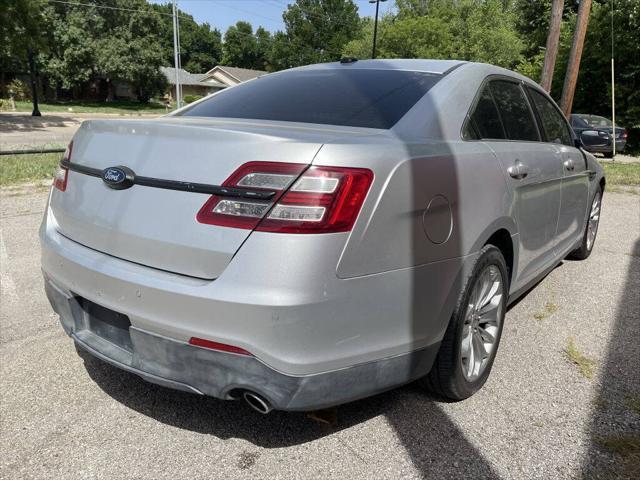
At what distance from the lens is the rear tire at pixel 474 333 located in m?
2.46

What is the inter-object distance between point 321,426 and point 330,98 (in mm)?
1602

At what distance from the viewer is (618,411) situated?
8.78 ft

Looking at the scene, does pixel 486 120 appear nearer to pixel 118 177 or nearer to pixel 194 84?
pixel 118 177

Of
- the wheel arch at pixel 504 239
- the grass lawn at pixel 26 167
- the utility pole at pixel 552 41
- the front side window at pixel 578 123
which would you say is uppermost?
the utility pole at pixel 552 41

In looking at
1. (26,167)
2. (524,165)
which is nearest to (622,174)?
(524,165)

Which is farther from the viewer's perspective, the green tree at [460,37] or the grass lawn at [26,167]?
the green tree at [460,37]

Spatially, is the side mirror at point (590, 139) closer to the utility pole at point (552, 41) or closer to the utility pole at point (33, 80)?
the utility pole at point (552, 41)

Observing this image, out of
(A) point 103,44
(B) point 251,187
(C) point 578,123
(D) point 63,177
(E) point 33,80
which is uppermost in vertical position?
(A) point 103,44

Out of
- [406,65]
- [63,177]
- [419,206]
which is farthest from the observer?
[406,65]

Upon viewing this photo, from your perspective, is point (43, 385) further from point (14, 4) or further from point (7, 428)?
point (14, 4)

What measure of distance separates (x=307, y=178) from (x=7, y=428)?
1.75 m

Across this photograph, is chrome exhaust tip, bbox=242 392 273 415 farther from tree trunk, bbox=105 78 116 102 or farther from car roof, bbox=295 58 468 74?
tree trunk, bbox=105 78 116 102

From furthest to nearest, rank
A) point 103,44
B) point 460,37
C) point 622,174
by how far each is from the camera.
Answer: point 103,44
point 460,37
point 622,174

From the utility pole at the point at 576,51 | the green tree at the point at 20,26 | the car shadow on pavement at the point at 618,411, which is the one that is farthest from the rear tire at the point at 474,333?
the green tree at the point at 20,26
